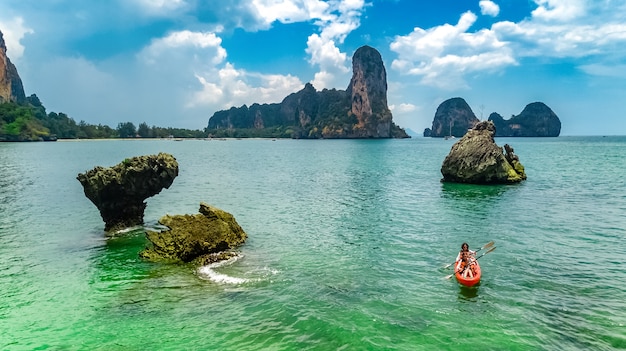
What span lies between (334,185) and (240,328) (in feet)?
143

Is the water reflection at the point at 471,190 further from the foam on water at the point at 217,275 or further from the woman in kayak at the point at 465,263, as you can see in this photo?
the foam on water at the point at 217,275

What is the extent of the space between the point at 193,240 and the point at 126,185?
367 inches

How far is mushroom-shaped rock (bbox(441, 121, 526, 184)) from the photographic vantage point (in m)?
54.2

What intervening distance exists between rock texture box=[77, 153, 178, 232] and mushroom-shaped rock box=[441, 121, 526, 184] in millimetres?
39209

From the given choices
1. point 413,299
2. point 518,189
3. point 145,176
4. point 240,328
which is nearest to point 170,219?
point 145,176

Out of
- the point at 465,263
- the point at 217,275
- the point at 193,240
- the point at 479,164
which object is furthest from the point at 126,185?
the point at 479,164

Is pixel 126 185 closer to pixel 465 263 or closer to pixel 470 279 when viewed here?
pixel 465 263

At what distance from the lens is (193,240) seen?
24.2 meters

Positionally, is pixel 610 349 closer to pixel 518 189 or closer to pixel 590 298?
pixel 590 298

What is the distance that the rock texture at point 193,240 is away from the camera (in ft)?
78.0

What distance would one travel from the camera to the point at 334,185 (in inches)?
2297

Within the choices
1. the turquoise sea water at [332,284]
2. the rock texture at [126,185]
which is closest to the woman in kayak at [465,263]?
the turquoise sea water at [332,284]

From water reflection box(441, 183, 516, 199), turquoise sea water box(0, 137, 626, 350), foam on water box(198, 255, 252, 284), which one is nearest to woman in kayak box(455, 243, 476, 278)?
turquoise sea water box(0, 137, 626, 350)

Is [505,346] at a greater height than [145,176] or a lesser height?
lesser
